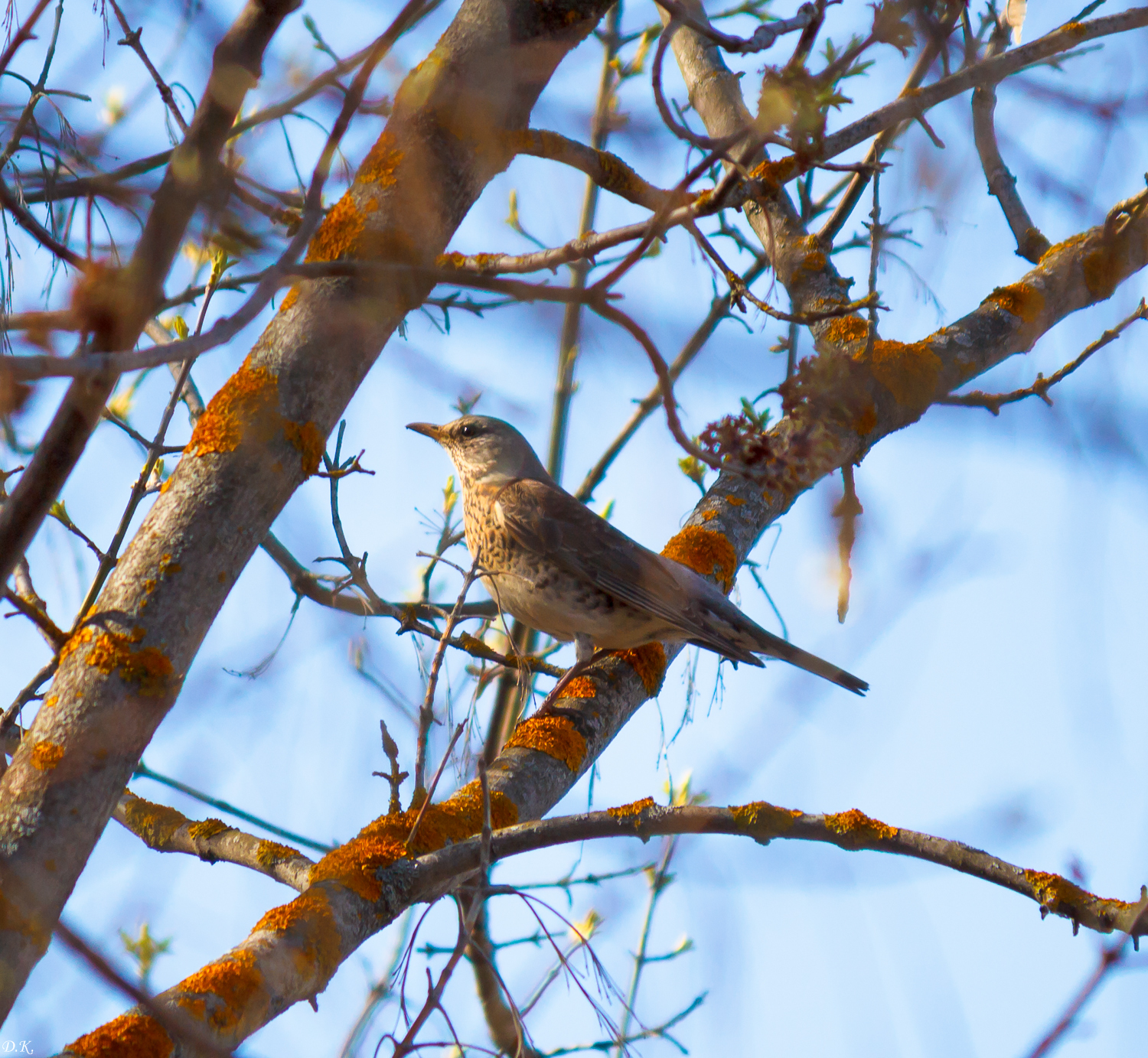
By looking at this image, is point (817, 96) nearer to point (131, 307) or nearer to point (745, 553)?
point (131, 307)

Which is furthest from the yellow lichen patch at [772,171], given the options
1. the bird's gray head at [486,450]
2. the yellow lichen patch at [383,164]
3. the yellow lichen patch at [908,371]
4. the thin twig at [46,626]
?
the thin twig at [46,626]

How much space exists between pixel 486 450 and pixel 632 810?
12.1 feet

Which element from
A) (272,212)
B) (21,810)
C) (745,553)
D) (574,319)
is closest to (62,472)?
(272,212)

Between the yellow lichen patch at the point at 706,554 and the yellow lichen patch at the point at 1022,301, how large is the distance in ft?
5.51

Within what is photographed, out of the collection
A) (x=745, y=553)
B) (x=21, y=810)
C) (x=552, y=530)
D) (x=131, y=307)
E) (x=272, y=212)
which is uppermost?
(x=552, y=530)

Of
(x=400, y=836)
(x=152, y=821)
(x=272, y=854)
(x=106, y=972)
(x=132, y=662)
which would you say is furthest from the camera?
(x=152, y=821)

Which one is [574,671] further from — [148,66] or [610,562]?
[148,66]

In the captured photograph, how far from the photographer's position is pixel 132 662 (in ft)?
6.91

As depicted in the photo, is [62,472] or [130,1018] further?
[130,1018]

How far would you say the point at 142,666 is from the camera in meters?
2.11

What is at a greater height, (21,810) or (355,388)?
(355,388)

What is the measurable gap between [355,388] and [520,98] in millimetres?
776

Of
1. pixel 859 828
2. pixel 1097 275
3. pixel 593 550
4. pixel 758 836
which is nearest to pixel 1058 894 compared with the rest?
pixel 859 828

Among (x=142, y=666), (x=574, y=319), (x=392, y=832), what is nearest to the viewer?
(x=574, y=319)
